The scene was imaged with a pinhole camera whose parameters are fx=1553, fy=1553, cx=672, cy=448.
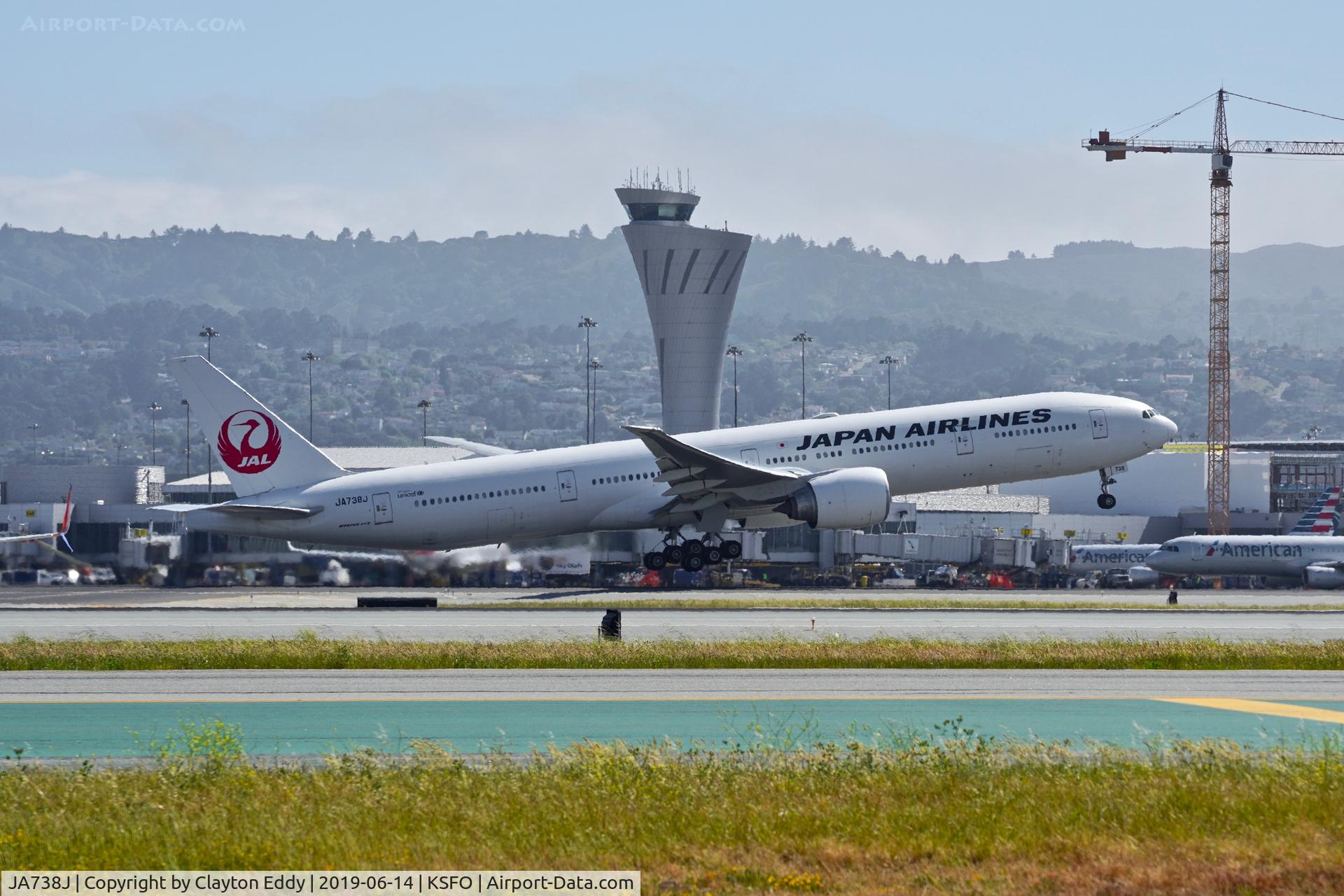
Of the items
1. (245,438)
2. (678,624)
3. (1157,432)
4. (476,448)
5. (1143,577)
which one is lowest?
(678,624)

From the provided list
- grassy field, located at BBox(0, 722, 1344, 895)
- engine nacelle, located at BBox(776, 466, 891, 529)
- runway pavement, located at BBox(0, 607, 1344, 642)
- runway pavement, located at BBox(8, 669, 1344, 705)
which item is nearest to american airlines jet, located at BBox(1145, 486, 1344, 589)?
runway pavement, located at BBox(0, 607, 1344, 642)

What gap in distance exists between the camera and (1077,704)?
22594 millimetres

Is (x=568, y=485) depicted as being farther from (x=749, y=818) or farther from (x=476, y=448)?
(x=749, y=818)

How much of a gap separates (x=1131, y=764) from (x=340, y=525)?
36.3 meters

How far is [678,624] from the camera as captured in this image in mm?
38594

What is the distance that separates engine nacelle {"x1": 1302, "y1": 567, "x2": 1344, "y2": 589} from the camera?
7044cm

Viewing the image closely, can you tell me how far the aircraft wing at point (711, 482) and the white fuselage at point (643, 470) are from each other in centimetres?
65

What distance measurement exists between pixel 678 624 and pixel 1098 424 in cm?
2045

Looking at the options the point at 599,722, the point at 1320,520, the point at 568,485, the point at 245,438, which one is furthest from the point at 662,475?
the point at 1320,520

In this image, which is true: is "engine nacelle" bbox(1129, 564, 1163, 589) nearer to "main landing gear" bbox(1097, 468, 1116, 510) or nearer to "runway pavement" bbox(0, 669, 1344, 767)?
"main landing gear" bbox(1097, 468, 1116, 510)

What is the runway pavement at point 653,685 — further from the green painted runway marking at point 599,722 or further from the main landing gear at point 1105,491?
the main landing gear at point 1105,491

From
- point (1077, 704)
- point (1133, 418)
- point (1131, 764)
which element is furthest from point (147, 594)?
point (1131, 764)

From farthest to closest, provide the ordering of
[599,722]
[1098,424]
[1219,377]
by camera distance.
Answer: [1219,377], [1098,424], [599,722]

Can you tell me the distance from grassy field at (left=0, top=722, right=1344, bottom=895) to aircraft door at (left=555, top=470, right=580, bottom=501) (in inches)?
1319
